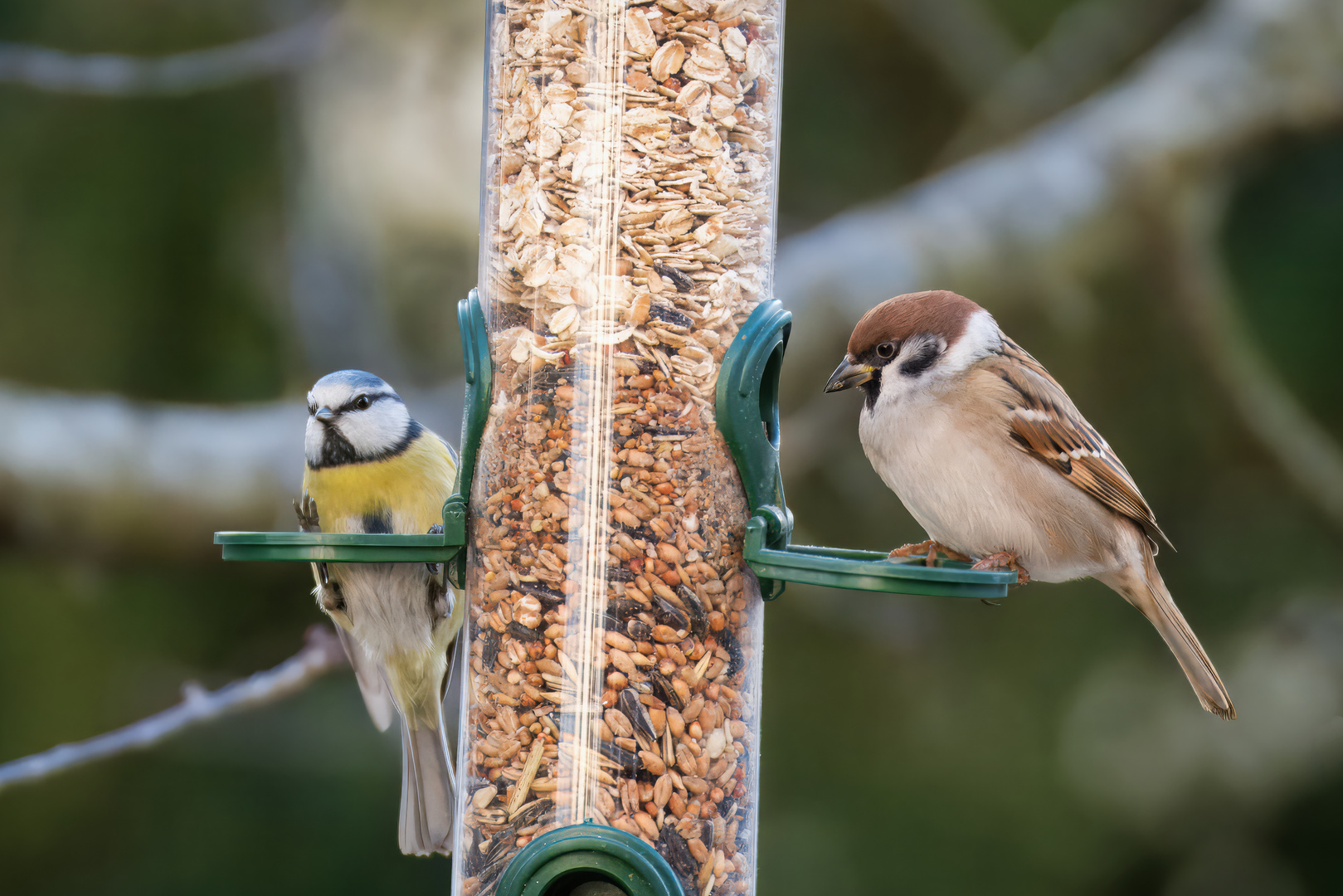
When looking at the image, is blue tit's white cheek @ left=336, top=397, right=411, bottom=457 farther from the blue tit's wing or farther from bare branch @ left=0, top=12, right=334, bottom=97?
bare branch @ left=0, top=12, right=334, bottom=97

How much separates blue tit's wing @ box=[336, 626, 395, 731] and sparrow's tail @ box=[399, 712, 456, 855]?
0.32ft

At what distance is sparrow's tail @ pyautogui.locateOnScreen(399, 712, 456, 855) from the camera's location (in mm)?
2473

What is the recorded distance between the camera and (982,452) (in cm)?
256

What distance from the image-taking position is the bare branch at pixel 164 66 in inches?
152

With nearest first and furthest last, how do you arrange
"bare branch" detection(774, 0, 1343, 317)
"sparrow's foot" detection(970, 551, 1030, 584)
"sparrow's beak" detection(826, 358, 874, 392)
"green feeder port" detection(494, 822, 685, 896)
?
1. "green feeder port" detection(494, 822, 685, 896)
2. "sparrow's foot" detection(970, 551, 1030, 584)
3. "sparrow's beak" detection(826, 358, 874, 392)
4. "bare branch" detection(774, 0, 1343, 317)

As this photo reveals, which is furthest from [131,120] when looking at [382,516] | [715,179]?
[715,179]

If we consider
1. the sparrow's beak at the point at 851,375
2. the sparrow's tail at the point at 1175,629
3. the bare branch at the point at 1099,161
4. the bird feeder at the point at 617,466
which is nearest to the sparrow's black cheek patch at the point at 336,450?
the bird feeder at the point at 617,466

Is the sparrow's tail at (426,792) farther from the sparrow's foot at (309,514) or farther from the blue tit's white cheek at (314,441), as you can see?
the blue tit's white cheek at (314,441)

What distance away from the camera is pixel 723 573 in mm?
2195

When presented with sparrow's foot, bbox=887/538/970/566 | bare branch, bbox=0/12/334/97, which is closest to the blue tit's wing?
sparrow's foot, bbox=887/538/970/566

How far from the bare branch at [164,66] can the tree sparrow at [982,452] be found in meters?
2.56

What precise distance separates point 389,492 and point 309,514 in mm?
199

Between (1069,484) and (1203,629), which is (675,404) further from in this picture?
(1203,629)

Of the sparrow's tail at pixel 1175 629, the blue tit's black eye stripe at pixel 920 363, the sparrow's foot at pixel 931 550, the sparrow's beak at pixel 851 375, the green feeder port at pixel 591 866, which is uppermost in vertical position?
the blue tit's black eye stripe at pixel 920 363
